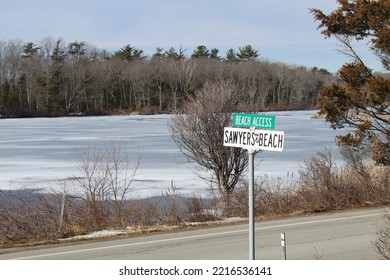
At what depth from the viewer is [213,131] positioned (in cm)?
2098

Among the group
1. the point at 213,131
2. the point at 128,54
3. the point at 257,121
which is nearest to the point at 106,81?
the point at 128,54

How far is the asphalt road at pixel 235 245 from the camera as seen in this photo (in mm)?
9523

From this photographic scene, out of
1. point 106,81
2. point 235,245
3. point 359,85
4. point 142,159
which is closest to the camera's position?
point 235,245

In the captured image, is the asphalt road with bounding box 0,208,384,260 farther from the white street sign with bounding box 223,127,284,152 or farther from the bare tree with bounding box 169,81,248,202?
the bare tree with bounding box 169,81,248,202

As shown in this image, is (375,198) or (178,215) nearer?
(178,215)

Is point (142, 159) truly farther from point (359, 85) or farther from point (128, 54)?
point (128, 54)

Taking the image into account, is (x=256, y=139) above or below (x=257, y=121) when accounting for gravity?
below

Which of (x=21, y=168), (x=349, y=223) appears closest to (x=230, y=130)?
(x=349, y=223)

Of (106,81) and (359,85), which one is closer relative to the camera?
(359,85)

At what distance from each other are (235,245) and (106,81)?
88.5 m

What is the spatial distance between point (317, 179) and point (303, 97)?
10135 centimetres

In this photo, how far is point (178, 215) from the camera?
1464cm

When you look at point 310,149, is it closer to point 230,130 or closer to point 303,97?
point 230,130

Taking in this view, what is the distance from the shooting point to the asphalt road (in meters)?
9.52
